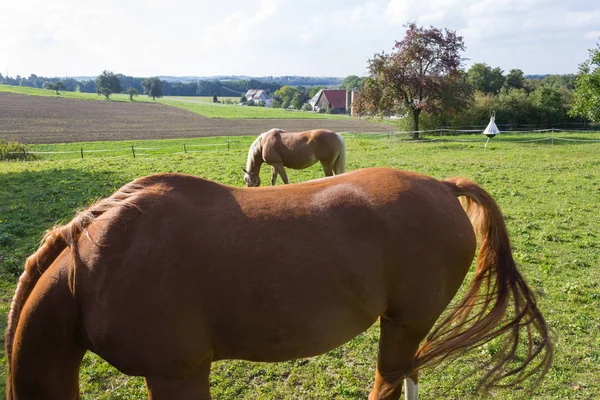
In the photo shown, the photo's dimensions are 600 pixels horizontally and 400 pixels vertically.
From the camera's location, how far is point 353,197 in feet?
7.40

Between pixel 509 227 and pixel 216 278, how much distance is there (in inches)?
277

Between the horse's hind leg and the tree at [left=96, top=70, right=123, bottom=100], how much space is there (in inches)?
3836

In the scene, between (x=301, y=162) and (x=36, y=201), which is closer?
(x=36, y=201)

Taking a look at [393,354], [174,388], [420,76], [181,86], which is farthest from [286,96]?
[174,388]

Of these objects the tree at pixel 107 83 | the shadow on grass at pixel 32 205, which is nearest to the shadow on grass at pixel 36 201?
the shadow on grass at pixel 32 205

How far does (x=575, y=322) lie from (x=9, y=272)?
7.25 meters

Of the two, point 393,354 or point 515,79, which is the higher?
point 515,79

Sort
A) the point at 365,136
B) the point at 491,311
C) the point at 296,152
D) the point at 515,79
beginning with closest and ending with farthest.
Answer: the point at 491,311 < the point at 296,152 < the point at 365,136 < the point at 515,79

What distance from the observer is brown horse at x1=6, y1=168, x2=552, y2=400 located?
1964 mm

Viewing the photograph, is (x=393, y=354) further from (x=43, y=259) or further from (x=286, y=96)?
(x=286, y=96)

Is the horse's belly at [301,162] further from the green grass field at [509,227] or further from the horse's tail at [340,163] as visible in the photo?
the green grass field at [509,227]

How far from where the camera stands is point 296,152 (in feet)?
34.1

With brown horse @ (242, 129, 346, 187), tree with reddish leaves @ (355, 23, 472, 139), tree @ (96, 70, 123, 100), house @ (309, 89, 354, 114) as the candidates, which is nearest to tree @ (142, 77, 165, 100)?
tree @ (96, 70, 123, 100)

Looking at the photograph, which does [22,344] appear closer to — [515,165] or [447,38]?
[515,165]
